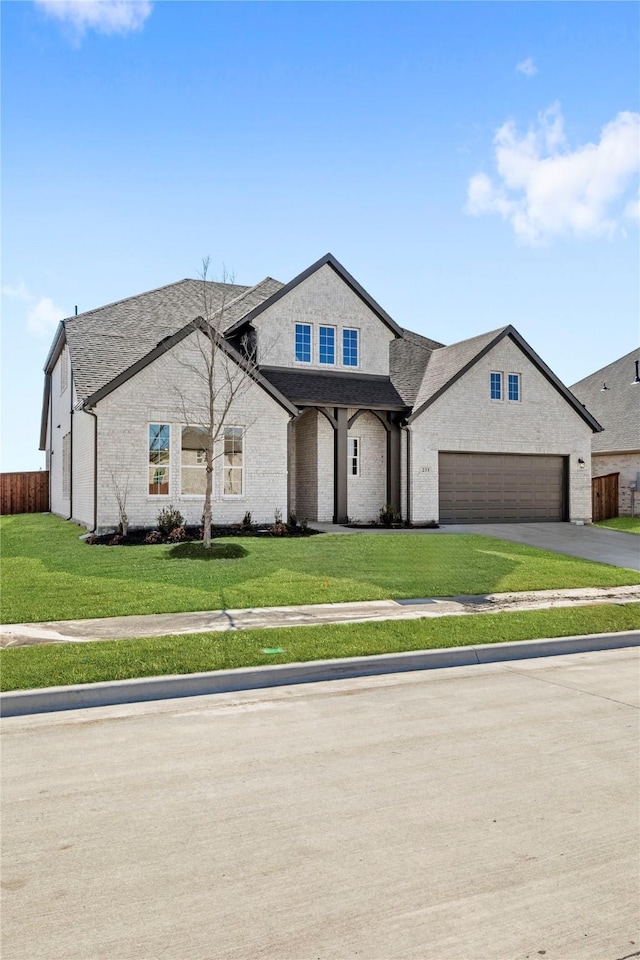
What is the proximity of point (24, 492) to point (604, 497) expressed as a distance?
997 inches

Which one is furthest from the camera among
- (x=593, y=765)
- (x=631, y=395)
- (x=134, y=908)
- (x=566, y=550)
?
(x=631, y=395)

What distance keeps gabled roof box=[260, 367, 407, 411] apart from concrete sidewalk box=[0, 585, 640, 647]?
11682 mm

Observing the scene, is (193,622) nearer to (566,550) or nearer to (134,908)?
(134,908)

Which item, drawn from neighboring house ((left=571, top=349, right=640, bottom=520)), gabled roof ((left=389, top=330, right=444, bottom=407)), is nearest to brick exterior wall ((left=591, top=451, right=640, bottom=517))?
neighboring house ((left=571, top=349, right=640, bottom=520))

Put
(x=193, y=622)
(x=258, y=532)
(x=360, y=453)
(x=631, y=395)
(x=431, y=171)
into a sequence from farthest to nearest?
(x=631, y=395) < (x=360, y=453) < (x=258, y=532) < (x=431, y=171) < (x=193, y=622)

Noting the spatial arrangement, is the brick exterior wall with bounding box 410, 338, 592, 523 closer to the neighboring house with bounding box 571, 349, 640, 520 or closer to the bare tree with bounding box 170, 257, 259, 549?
the neighboring house with bounding box 571, 349, 640, 520

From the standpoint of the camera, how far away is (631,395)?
33.8m

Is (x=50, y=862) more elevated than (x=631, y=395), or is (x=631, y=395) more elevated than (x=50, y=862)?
(x=631, y=395)

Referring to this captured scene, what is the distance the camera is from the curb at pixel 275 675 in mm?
6176

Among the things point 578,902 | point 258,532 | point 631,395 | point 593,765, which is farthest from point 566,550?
point 631,395

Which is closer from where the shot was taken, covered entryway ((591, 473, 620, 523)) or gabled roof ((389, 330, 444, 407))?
gabled roof ((389, 330, 444, 407))

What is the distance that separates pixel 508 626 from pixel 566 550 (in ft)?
31.4

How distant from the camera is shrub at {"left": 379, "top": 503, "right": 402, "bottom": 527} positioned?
22859 mm

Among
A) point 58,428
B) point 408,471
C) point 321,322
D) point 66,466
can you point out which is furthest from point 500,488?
point 58,428
